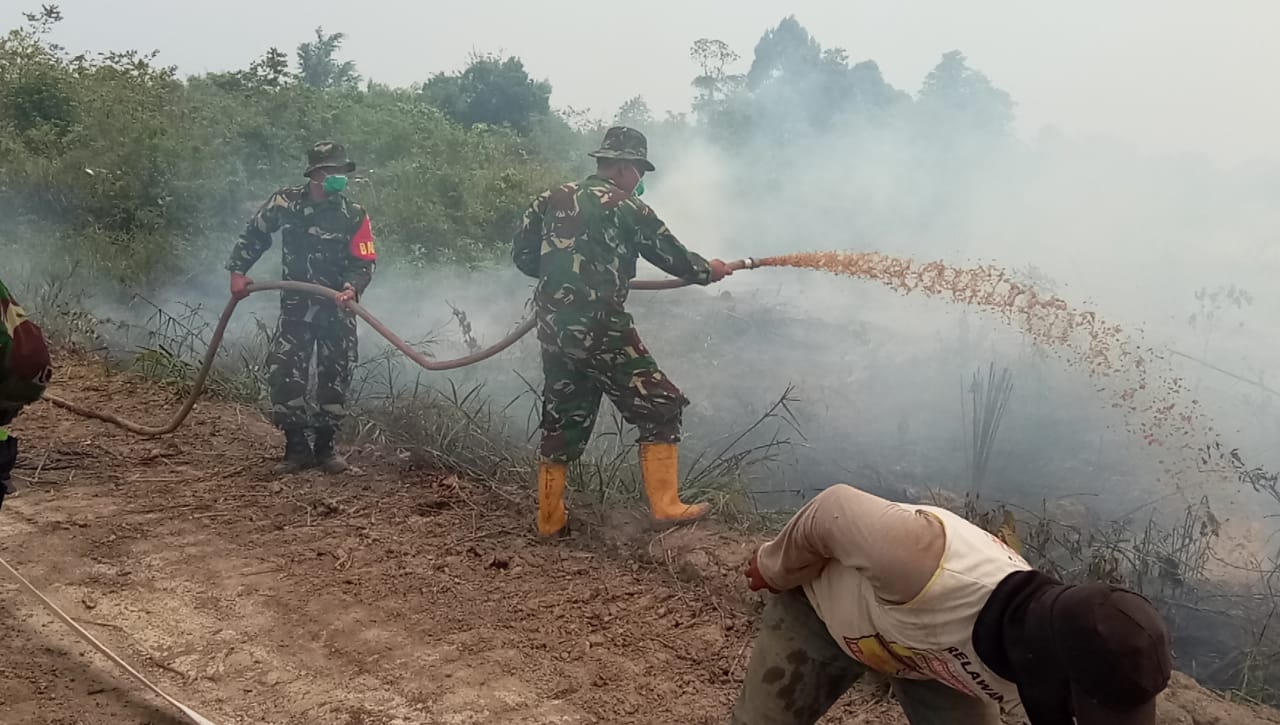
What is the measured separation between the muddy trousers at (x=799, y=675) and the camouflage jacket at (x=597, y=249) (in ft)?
7.54

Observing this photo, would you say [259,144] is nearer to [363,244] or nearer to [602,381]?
[363,244]

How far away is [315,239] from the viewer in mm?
5504

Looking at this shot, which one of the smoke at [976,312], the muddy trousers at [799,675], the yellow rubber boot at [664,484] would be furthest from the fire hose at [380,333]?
the muddy trousers at [799,675]

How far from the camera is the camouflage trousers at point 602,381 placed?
14.5 ft

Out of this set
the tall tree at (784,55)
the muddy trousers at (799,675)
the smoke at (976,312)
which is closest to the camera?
the muddy trousers at (799,675)

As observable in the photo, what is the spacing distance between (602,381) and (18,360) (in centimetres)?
240

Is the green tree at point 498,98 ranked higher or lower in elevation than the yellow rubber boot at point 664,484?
higher

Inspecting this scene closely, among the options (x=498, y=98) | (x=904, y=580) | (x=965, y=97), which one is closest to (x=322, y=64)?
(x=498, y=98)

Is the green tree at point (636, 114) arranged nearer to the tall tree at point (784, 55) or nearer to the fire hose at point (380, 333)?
the tall tree at point (784, 55)

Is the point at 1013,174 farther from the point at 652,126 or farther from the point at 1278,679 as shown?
the point at 1278,679

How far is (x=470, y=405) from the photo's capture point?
6738mm

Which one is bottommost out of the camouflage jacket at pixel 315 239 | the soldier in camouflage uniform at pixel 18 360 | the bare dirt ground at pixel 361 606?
the bare dirt ground at pixel 361 606

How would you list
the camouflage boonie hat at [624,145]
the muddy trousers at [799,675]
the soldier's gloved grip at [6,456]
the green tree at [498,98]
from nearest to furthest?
the muddy trousers at [799,675]
the soldier's gloved grip at [6,456]
the camouflage boonie hat at [624,145]
the green tree at [498,98]

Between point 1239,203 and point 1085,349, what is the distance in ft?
7.68
